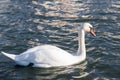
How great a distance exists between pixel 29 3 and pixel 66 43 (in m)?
7.63

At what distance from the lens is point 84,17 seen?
839 inches

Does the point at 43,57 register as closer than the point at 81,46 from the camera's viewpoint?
Yes

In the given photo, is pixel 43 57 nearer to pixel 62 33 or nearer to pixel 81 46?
pixel 81 46

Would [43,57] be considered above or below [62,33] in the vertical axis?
above

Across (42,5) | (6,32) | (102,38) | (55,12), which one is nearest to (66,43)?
(102,38)

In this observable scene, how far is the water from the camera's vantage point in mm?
14758

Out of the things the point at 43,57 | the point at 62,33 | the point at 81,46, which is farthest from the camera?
the point at 62,33

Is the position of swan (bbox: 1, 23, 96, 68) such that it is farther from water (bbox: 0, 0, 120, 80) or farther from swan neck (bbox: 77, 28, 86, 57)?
swan neck (bbox: 77, 28, 86, 57)

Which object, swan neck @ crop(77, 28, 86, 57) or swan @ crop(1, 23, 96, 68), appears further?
swan neck @ crop(77, 28, 86, 57)

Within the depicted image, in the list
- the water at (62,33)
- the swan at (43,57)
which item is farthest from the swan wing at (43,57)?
the water at (62,33)

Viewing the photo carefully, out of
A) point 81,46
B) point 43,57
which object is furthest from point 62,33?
point 43,57

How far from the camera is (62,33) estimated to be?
18.8 m

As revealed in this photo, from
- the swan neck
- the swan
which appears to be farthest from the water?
the swan neck

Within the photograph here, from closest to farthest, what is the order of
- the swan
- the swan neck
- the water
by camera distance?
the water → the swan → the swan neck
